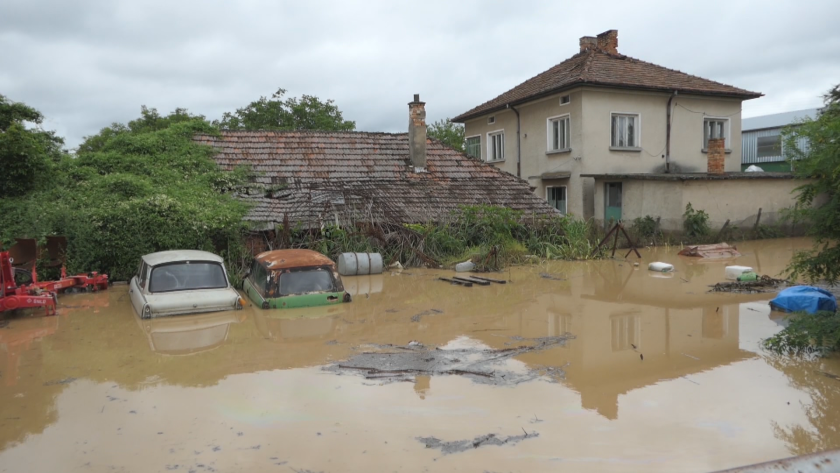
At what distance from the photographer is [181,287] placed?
10961 mm

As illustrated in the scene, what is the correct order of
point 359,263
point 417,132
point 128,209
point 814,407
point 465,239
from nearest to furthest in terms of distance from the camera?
point 814,407 → point 128,209 → point 359,263 → point 465,239 → point 417,132

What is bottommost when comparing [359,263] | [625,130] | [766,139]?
[359,263]

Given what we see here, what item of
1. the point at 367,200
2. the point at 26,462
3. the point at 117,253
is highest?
the point at 367,200

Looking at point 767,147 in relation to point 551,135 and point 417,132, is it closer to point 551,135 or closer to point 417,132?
point 551,135

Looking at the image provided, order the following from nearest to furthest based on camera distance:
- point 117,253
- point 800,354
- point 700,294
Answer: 1. point 800,354
2. point 700,294
3. point 117,253

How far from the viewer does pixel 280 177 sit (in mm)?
19328


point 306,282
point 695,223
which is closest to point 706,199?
point 695,223

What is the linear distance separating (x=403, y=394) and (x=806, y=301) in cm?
716

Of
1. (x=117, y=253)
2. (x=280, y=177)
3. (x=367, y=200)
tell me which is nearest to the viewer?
(x=117, y=253)

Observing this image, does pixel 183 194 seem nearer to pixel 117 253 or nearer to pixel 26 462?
pixel 117 253

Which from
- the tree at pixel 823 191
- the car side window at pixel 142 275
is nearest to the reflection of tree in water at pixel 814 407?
the tree at pixel 823 191

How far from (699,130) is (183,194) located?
2053 cm

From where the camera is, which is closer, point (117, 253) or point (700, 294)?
point (700, 294)

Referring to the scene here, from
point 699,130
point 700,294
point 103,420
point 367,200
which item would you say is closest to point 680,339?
point 700,294
